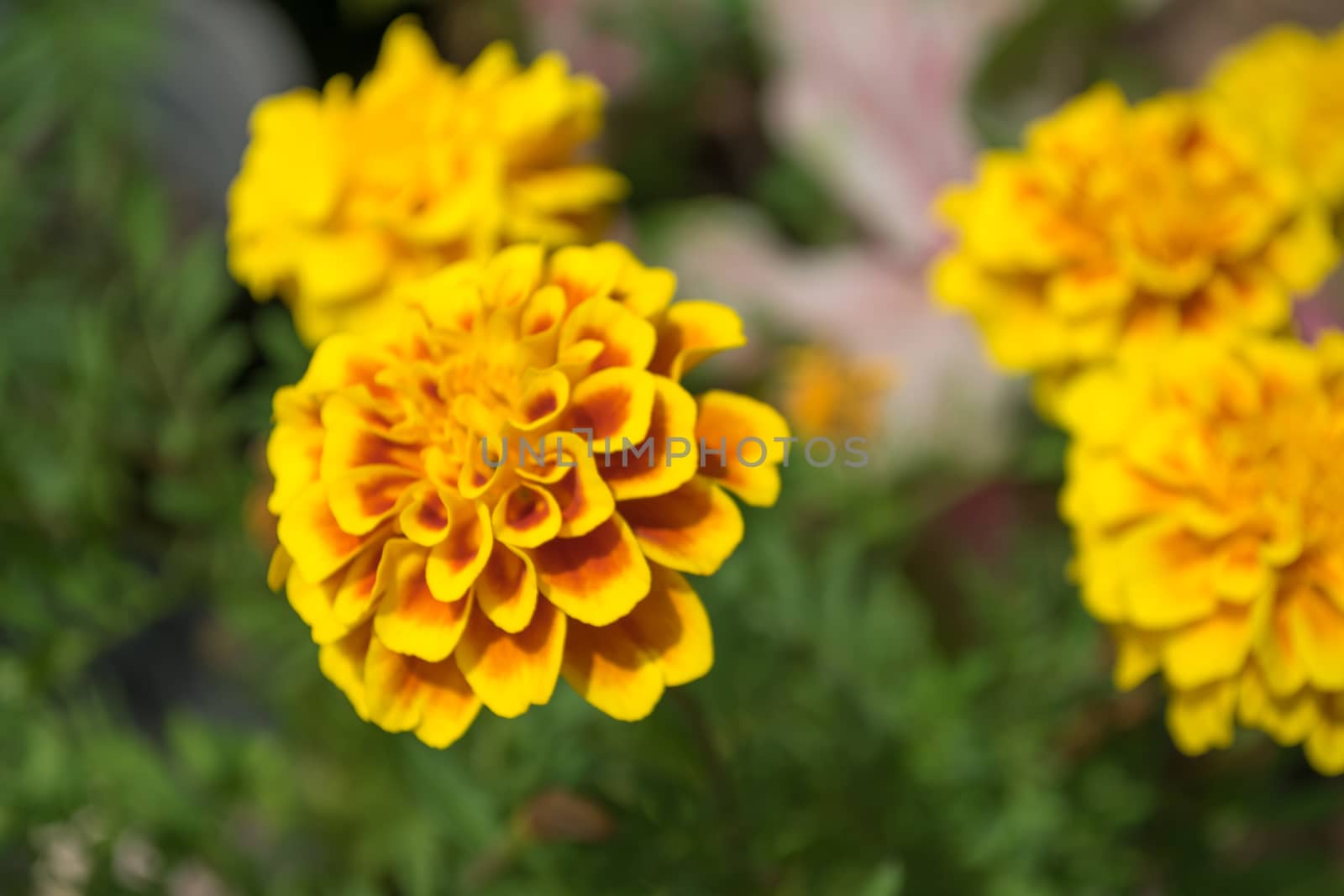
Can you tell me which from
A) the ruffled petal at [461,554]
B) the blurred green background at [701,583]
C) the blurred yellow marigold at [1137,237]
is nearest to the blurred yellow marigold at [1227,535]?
the blurred yellow marigold at [1137,237]

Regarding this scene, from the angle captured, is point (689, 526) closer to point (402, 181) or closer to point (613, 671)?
point (613, 671)

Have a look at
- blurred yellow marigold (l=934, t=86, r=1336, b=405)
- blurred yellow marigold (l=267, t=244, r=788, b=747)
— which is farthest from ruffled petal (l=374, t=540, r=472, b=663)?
blurred yellow marigold (l=934, t=86, r=1336, b=405)

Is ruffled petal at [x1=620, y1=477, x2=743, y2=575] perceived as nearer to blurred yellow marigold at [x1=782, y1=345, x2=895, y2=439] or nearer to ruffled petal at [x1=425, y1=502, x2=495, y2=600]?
ruffled petal at [x1=425, y1=502, x2=495, y2=600]

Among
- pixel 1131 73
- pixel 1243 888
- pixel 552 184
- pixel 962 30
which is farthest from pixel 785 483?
pixel 962 30

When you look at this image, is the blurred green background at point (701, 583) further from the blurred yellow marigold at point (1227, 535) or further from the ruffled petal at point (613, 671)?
the blurred yellow marigold at point (1227, 535)

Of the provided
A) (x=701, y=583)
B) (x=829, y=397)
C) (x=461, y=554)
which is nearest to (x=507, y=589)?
(x=461, y=554)

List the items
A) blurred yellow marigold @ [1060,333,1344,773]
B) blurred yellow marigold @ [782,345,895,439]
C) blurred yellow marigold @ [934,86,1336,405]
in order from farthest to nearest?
blurred yellow marigold @ [782,345,895,439]
blurred yellow marigold @ [934,86,1336,405]
blurred yellow marigold @ [1060,333,1344,773]
